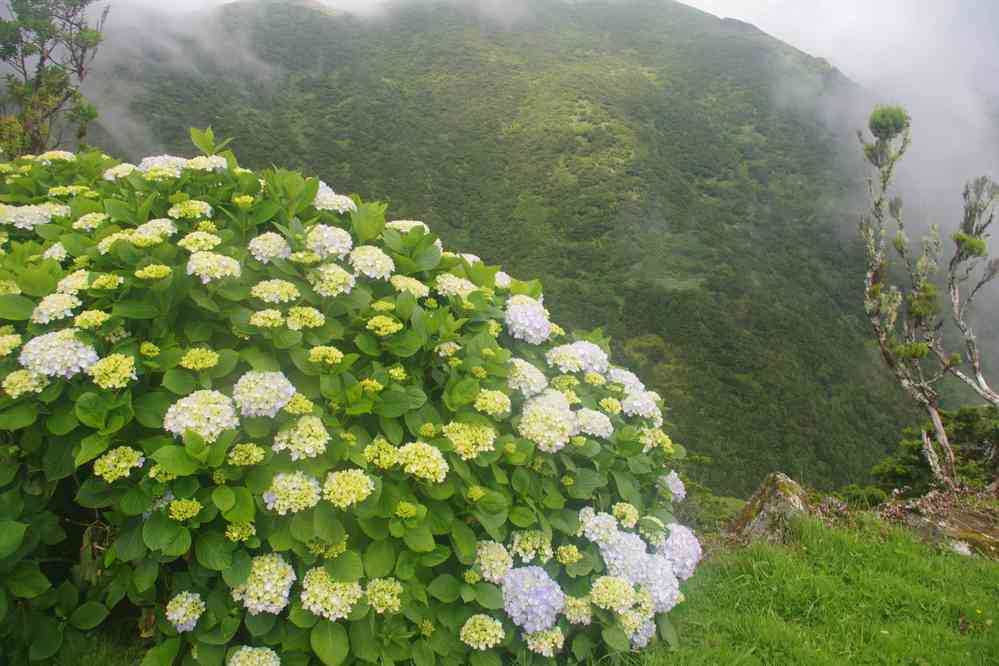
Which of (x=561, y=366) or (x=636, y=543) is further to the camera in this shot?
(x=561, y=366)

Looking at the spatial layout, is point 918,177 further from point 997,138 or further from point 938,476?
point 938,476

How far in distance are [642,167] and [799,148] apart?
2093 centimetres

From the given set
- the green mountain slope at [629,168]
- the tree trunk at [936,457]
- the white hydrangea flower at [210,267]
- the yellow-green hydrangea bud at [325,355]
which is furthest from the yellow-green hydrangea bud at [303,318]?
the green mountain slope at [629,168]

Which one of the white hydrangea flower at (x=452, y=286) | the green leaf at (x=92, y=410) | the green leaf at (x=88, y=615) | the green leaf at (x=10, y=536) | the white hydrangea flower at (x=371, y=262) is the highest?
the white hydrangea flower at (x=371, y=262)

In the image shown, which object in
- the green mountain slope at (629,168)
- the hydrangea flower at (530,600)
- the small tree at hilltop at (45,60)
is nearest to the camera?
the hydrangea flower at (530,600)

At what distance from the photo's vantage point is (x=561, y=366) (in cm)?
317

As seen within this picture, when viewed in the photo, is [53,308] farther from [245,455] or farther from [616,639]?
[616,639]

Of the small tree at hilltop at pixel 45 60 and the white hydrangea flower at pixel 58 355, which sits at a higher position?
the white hydrangea flower at pixel 58 355

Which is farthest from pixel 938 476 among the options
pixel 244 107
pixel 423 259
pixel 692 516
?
pixel 244 107

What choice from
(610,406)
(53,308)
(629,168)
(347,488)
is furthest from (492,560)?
(629,168)

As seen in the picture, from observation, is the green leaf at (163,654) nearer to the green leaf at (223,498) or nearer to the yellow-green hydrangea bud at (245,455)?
the green leaf at (223,498)

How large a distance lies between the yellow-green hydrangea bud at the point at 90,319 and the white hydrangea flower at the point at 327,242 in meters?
0.81

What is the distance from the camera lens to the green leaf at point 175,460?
7.07 ft

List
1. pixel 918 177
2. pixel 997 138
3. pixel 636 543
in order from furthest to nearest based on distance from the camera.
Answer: pixel 997 138 → pixel 918 177 → pixel 636 543
